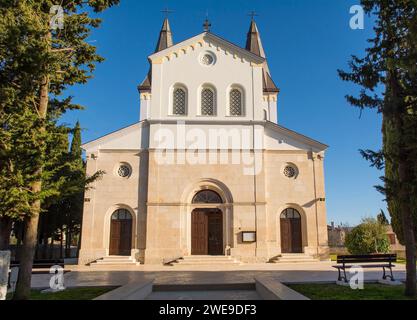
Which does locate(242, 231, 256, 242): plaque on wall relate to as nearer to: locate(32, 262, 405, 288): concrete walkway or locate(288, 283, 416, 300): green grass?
locate(32, 262, 405, 288): concrete walkway

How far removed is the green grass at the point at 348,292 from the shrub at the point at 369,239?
1229cm

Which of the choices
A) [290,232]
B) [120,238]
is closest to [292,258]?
[290,232]

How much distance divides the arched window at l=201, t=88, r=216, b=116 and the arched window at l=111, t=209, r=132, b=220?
8262 mm

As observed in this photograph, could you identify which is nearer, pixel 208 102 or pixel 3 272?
pixel 3 272

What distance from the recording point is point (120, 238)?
23.3 metres

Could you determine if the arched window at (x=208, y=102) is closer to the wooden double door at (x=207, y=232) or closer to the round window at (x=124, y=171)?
the round window at (x=124, y=171)

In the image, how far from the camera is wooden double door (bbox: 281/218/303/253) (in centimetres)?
2359

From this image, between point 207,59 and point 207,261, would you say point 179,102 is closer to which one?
point 207,59

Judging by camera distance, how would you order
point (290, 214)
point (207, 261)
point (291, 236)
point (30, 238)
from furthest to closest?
1. point (290, 214)
2. point (291, 236)
3. point (207, 261)
4. point (30, 238)

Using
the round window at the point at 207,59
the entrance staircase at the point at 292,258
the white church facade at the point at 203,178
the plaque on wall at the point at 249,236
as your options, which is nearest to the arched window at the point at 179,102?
the white church facade at the point at 203,178

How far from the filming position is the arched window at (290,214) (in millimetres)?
23891

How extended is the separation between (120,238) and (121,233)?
12.5 inches

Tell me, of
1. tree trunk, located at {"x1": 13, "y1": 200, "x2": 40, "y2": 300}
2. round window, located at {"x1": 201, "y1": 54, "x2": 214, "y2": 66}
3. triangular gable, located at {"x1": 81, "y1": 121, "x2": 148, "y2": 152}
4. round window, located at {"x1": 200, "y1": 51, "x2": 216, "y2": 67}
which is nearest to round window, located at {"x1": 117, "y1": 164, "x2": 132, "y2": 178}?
triangular gable, located at {"x1": 81, "y1": 121, "x2": 148, "y2": 152}
